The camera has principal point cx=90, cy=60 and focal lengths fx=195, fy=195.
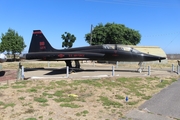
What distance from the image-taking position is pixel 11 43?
51.9m

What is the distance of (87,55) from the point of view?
1809 cm

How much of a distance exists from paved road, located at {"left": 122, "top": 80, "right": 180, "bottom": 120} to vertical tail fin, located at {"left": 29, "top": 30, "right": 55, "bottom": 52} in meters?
13.8

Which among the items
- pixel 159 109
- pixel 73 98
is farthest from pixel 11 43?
pixel 159 109

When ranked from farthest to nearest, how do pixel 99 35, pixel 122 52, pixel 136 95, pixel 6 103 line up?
Result: pixel 99 35 < pixel 122 52 < pixel 136 95 < pixel 6 103

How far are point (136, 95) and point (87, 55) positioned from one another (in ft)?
29.8

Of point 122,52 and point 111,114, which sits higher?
point 122,52

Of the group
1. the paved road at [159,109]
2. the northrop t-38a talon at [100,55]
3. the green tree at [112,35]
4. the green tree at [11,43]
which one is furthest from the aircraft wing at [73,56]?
the green tree at [11,43]

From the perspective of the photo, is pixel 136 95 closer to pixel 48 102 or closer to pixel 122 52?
pixel 48 102

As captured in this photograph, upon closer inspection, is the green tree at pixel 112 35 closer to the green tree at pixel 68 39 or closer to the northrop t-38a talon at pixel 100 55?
the green tree at pixel 68 39

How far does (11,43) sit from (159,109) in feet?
167

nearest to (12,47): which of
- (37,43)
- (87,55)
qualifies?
(37,43)

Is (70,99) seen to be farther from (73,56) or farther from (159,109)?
(73,56)

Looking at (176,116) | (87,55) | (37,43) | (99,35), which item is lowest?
(176,116)

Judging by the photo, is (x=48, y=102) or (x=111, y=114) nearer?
(x=111, y=114)
